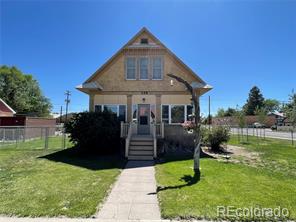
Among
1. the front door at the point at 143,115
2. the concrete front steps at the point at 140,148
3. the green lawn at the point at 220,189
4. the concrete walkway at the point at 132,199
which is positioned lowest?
the concrete walkway at the point at 132,199

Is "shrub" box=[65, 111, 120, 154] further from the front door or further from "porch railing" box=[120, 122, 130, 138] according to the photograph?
the front door

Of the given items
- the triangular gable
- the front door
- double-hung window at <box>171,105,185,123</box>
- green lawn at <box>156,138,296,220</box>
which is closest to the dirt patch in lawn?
green lawn at <box>156,138,296,220</box>

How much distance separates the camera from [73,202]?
210 inches

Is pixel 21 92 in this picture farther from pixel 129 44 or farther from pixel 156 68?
pixel 156 68

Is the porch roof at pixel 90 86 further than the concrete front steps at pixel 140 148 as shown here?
Yes

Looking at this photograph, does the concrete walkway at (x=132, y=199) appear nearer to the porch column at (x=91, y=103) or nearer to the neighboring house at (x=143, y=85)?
the neighboring house at (x=143, y=85)

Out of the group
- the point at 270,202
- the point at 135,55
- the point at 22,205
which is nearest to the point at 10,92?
the point at 135,55

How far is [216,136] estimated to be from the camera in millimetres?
14695

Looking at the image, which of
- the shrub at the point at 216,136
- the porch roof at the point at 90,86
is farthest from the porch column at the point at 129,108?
the shrub at the point at 216,136

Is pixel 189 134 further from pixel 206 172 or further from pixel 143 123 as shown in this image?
pixel 206 172

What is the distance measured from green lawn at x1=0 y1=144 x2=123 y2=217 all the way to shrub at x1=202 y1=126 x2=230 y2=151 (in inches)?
281

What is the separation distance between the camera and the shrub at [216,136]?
1467cm

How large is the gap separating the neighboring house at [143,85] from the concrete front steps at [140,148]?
264 centimetres

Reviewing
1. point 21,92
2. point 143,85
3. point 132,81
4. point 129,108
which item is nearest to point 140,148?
point 129,108
